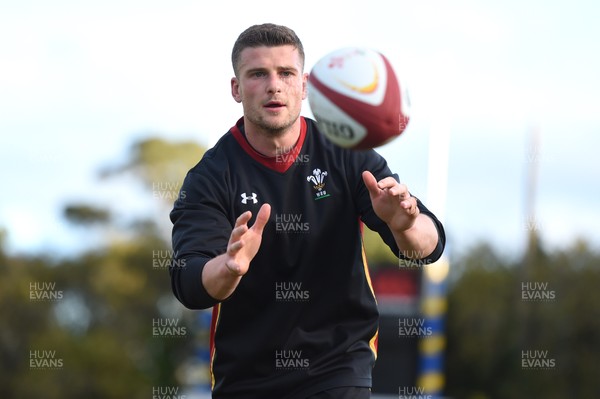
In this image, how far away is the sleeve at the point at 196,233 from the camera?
18.3 ft

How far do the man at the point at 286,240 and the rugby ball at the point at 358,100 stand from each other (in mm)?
410

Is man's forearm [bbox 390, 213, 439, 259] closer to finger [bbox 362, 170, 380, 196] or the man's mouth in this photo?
finger [bbox 362, 170, 380, 196]

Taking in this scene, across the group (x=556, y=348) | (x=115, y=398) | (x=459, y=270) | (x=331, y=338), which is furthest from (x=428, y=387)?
(x=115, y=398)

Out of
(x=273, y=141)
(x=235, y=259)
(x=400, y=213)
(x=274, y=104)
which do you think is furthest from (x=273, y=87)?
(x=235, y=259)

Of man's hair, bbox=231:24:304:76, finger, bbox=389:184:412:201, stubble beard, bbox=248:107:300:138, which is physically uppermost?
man's hair, bbox=231:24:304:76

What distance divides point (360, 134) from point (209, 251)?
1062 millimetres

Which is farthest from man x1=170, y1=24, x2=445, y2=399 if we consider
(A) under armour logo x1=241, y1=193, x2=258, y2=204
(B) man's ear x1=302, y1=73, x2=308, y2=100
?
(B) man's ear x1=302, y1=73, x2=308, y2=100

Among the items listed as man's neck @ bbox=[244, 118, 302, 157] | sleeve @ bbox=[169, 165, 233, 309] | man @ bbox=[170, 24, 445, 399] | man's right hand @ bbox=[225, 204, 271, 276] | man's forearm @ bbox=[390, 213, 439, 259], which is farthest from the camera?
man's neck @ bbox=[244, 118, 302, 157]

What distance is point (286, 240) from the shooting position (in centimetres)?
600

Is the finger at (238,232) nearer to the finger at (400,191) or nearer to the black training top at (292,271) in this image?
the black training top at (292,271)

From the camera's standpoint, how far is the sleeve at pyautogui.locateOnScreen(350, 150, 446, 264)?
5.94 metres

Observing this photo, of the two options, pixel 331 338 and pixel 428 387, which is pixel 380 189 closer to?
pixel 331 338

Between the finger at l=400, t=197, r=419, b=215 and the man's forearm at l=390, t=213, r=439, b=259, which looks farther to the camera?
the man's forearm at l=390, t=213, r=439, b=259

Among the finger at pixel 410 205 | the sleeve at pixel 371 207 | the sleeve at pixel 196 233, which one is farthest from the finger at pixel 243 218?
the sleeve at pixel 371 207
